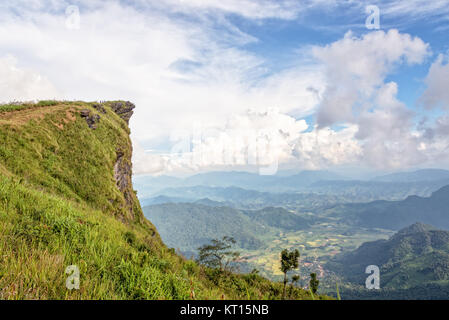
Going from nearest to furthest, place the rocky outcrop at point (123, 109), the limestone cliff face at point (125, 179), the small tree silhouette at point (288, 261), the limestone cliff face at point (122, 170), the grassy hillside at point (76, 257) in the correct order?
the grassy hillside at point (76, 257) < the small tree silhouette at point (288, 261) < the limestone cliff face at point (122, 170) < the limestone cliff face at point (125, 179) < the rocky outcrop at point (123, 109)

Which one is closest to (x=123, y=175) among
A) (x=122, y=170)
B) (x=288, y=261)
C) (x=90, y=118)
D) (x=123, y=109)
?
(x=122, y=170)

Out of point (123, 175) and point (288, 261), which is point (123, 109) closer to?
point (123, 175)

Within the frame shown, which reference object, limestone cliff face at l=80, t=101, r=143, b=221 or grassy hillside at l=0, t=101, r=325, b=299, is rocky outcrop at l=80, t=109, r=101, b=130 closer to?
limestone cliff face at l=80, t=101, r=143, b=221

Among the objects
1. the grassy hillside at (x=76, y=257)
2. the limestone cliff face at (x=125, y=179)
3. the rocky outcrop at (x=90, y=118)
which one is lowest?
the grassy hillside at (x=76, y=257)

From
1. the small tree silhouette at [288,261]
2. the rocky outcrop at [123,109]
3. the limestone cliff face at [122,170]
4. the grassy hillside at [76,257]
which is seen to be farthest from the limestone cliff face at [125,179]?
the small tree silhouette at [288,261]

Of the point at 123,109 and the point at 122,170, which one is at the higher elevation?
the point at 123,109

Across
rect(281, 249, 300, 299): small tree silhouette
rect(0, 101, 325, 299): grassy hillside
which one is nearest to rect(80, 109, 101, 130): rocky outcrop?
rect(0, 101, 325, 299): grassy hillside

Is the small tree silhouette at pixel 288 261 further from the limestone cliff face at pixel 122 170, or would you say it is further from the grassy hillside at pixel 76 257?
the limestone cliff face at pixel 122 170

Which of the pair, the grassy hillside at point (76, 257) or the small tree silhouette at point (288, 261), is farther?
the small tree silhouette at point (288, 261)

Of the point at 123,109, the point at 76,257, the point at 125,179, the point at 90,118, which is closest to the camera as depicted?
the point at 76,257

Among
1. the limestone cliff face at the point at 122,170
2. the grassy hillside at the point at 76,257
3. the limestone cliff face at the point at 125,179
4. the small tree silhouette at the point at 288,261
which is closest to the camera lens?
the grassy hillside at the point at 76,257
